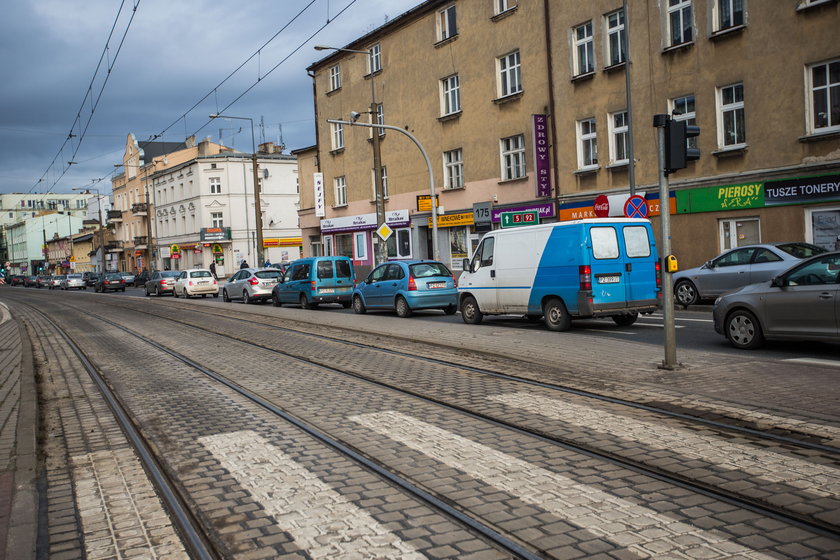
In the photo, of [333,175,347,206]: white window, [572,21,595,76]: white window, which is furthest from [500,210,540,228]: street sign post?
[333,175,347,206]: white window

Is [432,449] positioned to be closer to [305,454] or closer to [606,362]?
[305,454]

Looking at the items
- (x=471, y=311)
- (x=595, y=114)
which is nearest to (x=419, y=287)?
(x=471, y=311)

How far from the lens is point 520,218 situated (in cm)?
2692

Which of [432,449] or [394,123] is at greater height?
[394,123]

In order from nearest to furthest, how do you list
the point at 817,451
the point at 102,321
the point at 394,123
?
the point at 817,451, the point at 102,321, the point at 394,123

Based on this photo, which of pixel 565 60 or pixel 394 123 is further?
pixel 394 123

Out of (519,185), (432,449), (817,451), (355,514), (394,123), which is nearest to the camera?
(355,514)

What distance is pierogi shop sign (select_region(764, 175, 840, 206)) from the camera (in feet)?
59.4

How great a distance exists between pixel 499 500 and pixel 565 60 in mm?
22858

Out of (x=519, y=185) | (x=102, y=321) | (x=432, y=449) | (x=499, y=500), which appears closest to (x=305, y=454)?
(x=432, y=449)

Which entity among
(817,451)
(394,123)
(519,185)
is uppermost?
(394,123)

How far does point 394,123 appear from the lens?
34.9 m

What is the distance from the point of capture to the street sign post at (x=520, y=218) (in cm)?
2648

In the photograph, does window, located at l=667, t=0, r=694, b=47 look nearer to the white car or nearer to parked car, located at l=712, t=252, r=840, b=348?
parked car, located at l=712, t=252, r=840, b=348
